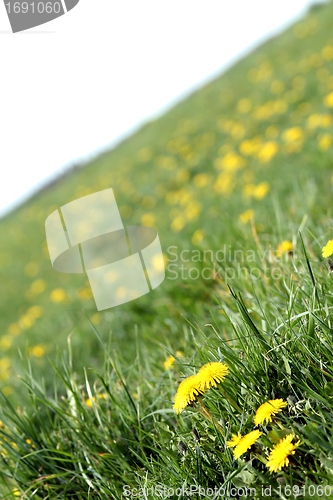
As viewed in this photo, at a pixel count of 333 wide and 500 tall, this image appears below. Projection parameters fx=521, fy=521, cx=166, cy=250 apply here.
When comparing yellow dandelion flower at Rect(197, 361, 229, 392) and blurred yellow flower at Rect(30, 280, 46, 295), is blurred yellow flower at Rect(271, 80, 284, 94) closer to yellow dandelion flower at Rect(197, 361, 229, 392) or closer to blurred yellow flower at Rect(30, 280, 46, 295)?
blurred yellow flower at Rect(30, 280, 46, 295)

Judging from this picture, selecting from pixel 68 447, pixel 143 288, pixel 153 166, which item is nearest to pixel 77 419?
pixel 68 447

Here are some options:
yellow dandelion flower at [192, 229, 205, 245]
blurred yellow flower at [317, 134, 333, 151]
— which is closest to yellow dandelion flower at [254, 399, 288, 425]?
yellow dandelion flower at [192, 229, 205, 245]

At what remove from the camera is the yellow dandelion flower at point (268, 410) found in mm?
1466

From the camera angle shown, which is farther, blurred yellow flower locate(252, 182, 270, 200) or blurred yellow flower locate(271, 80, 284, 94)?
blurred yellow flower locate(271, 80, 284, 94)

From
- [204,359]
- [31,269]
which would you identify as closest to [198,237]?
[204,359]

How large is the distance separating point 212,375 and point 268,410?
0.19 meters

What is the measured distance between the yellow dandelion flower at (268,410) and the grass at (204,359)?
5 centimetres

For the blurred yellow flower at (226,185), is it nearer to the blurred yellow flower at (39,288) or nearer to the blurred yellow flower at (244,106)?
the blurred yellow flower at (39,288)

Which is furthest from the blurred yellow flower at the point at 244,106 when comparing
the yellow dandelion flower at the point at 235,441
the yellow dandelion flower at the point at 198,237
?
the yellow dandelion flower at the point at 235,441

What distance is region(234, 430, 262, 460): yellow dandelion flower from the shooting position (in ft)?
4.66

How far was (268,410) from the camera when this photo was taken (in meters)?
1.48

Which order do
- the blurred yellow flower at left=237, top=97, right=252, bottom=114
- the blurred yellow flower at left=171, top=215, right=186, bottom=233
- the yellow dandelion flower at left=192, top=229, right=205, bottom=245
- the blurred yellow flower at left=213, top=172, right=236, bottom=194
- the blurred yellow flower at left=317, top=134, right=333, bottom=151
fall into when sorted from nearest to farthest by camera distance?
the yellow dandelion flower at left=192, top=229, right=205, bottom=245 < the blurred yellow flower at left=317, top=134, right=333, bottom=151 < the blurred yellow flower at left=171, top=215, right=186, bottom=233 < the blurred yellow flower at left=213, top=172, right=236, bottom=194 < the blurred yellow flower at left=237, top=97, right=252, bottom=114

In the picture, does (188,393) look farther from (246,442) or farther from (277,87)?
(277,87)

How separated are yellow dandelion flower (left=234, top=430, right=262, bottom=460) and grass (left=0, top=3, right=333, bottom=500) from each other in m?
0.06
